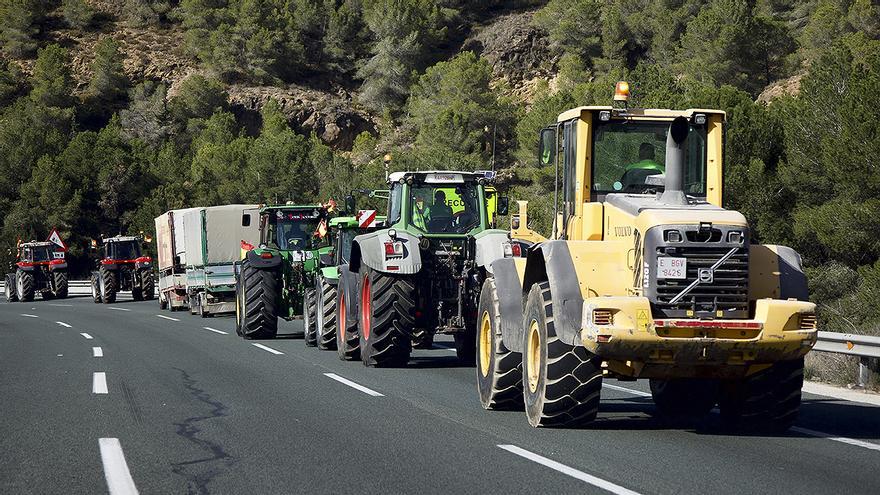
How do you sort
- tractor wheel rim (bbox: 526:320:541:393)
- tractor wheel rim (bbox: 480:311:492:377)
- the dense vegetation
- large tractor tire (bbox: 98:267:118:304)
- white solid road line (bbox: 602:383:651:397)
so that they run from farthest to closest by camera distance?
large tractor tire (bbox: 98:267:118:304)
the dense vegetation
white solid road line (bbox: 602:383:651:397)
tractor wheel rim (bbox: 480:311:492:377)
tractor wheel rim (bbox: 526:320:541:393)

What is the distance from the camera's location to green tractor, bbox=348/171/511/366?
16.6 m

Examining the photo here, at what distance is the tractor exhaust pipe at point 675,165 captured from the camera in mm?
10383

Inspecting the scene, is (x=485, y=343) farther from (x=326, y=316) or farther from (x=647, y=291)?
(x=326, y=316)

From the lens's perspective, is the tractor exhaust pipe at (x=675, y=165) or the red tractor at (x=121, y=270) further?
the red tractor at (x=121, y=270)

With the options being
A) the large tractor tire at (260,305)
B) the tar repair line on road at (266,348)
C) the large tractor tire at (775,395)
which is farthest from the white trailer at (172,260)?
the large tractor tire at (775,395)

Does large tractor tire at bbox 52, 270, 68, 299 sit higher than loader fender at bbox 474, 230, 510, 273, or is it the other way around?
loader fender at bbox 474, 230, 510, 273

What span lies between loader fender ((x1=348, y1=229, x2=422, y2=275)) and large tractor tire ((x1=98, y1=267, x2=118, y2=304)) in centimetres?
3096

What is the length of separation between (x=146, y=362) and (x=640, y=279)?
1044cm

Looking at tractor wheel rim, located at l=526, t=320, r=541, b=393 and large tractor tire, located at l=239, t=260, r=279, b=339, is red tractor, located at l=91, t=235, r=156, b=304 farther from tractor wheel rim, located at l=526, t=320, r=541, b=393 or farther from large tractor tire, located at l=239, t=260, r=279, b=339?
tractor wheel rim, located at l=526, t=320, r=541, b=393

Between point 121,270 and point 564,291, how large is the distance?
39.4m

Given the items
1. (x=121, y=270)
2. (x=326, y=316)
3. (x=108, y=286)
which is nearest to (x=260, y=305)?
(x=326, y=316)

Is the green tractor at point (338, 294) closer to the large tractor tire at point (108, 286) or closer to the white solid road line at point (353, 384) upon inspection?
the white solid road line at point (353, 384)

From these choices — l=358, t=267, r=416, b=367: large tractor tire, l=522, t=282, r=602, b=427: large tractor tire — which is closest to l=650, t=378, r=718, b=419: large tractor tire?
l=522, t=282, r=602, b=427: large tractor tire

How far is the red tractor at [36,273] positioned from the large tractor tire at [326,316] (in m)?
33.1
